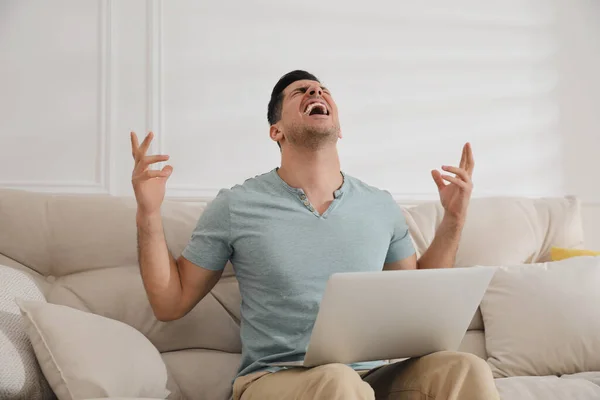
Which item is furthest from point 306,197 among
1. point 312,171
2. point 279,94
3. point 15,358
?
point 15,358

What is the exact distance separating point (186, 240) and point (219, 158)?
79cm

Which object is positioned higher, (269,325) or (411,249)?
(411,249)

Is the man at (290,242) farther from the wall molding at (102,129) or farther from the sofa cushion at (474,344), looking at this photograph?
the wall molding at (102,129)

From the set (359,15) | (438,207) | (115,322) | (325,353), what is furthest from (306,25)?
(325,353)

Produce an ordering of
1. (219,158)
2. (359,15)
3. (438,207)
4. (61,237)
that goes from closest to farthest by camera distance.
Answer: (61,237), (438,207), (219,158), (359,15)

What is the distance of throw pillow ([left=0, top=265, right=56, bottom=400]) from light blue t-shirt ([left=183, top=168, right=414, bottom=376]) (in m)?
0.42

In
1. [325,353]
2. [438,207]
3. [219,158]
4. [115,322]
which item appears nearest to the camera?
[325,353]

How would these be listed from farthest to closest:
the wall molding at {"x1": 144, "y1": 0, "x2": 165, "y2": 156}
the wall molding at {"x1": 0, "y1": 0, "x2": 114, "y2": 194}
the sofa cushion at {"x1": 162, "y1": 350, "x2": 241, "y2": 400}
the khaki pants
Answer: the wall molding at {"x1": 144, "y1": 0, "x2": 165, "y2": 156} < the wall molding at {"x1": 0, "y1": 0, "x2": 114, "y2": 194} < the sofa cushion at {"x1": 162, "y1": 350, "x2": 241, "y2": 400} < the khaki pants

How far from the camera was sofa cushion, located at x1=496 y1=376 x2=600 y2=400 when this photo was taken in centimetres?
158

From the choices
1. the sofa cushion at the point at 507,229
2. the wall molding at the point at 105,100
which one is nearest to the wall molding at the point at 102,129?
the wall molding at the point at 105,100

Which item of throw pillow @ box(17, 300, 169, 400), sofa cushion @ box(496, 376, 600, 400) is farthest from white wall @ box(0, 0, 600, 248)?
sofa cushion @ box(496, 376, 600, 400)

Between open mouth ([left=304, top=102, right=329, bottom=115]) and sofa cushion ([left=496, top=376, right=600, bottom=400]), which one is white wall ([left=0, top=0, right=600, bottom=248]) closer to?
open mouth ([left=304, top=102, right=329, bottom=115])

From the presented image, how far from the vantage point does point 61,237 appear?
1.77 meters

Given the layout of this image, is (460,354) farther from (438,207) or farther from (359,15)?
(359,15)
